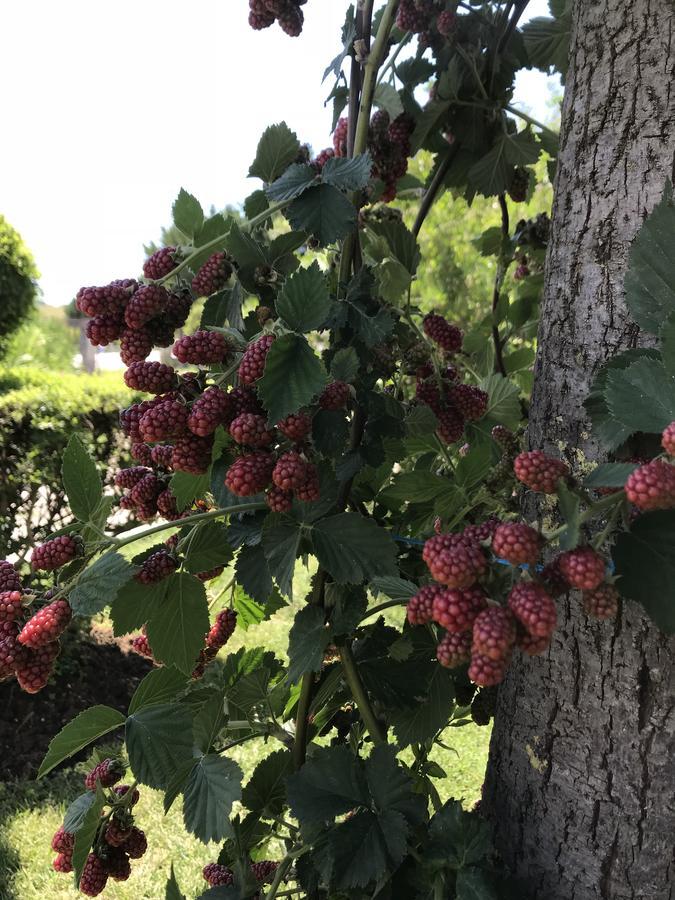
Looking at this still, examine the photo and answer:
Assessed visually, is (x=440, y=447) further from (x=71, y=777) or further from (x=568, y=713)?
(x=71, y=777)

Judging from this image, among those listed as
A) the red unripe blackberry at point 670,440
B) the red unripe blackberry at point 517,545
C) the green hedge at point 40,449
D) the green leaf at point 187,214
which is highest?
the green hedge at point 40,449

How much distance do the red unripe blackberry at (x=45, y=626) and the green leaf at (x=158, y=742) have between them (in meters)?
0.26

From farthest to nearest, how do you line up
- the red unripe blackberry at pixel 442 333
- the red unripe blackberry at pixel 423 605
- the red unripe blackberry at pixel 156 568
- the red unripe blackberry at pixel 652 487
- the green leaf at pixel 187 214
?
the red unripe blackberry at pixel 442 333, the green leaf at pixel 187 214, the red unripe blackberry at pixel 156 568, the red unripe blackberry at pixel 423 605, the red unripe blackberry at pixel 652 487

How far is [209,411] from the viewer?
79cm

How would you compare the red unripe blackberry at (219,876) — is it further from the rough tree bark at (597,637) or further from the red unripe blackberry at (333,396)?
the red unripe blackberry at (333,396)

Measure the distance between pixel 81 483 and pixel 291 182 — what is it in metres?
0.50

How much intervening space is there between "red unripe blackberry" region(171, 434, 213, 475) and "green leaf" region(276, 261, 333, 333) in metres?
0.17

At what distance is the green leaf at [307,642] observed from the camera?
948mm

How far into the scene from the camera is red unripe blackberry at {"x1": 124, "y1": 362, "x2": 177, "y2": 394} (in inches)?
33.0

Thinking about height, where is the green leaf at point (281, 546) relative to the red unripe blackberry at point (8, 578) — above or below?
below

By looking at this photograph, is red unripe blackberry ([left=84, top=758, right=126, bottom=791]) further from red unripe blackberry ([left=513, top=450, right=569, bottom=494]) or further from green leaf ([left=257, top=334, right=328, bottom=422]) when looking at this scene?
red unripe blackberry ([left=513, top=450, right=569, bottom=494])

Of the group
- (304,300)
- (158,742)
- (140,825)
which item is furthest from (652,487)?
(140,825)

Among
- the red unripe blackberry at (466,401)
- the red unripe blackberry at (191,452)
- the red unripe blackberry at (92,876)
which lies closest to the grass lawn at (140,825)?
the red unripe blackberry at (92,876)

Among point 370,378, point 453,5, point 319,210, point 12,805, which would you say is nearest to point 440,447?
point 370,378
